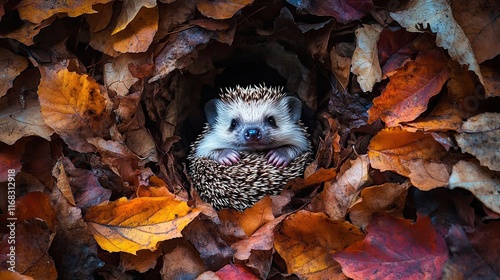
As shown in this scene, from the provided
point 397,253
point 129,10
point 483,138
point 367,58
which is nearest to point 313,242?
point 397,253

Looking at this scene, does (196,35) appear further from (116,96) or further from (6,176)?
(6,176)

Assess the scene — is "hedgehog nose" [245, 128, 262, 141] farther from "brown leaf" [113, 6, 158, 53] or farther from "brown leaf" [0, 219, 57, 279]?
"brown leaf" [0, 219, 57, 279]

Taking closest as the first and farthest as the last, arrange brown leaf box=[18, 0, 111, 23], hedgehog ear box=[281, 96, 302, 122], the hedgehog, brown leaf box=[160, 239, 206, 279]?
brown leaf box=[160, 239, 206, 279]
brown leaf box=[18, 0, 111, 23]
the hedgehog
hedgehog ear box=[281, 96, 302, 122]

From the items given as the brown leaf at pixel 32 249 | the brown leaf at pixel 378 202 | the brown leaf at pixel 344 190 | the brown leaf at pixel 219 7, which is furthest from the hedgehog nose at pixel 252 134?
the brown leaf at pixel 32 249

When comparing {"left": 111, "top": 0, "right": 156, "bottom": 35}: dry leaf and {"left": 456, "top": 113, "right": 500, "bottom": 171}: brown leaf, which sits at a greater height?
{"left": 111, "top": 0, "right": 156, "bottom": 35}: dry leaf

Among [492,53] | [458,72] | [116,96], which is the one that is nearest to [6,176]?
[116,96]

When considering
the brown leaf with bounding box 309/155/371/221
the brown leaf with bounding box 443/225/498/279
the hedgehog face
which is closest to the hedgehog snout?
the hedgehog face

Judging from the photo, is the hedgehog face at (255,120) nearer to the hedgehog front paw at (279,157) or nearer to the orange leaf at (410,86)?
the hedgehog front paw at (279,157)
